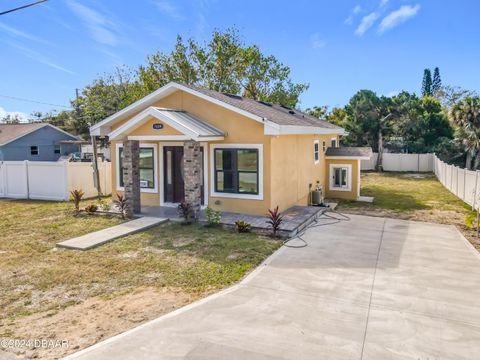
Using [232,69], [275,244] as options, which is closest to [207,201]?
[275,244]

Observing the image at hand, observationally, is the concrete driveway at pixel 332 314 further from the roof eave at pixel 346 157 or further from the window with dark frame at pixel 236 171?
the roof eave at pixel 346 157

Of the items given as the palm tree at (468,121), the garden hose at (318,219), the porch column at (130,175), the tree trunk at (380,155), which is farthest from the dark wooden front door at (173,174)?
the tree trunk at (380,155)

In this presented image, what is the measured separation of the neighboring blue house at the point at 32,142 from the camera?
31734 mm

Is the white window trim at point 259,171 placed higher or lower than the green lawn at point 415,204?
higher

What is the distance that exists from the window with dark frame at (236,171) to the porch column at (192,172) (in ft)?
3.50

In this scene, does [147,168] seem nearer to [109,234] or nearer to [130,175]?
[130,175]

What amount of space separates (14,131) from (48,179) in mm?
20894

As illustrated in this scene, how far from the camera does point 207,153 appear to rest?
41.9 ft

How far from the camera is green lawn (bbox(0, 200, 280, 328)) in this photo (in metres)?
6.61

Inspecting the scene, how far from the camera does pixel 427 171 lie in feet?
101

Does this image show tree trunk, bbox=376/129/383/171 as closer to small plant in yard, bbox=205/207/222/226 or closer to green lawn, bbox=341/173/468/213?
green lawn, bbox=341/173/468/213

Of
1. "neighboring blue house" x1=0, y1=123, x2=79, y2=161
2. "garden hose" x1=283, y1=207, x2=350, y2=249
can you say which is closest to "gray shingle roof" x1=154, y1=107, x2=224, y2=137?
"garden hose" x1=283, y1=207, x2=350, y2=249

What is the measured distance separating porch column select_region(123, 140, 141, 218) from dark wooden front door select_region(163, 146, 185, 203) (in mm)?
1393

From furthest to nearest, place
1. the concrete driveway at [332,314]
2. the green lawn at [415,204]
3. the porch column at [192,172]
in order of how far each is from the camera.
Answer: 1. the green lawn at [415,204]
2. the porch column at [192,172]
3. the concrete driveway at [332,314]
